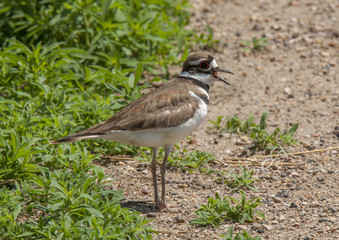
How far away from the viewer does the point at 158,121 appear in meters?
5.38

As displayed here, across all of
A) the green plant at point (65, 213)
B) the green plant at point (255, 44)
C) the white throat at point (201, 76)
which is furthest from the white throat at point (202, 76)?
the green plant at point (255, 44)

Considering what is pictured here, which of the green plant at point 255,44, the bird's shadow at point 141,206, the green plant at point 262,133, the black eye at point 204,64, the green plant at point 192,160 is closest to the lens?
the bird's shadow at point 141,206

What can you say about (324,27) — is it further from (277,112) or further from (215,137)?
(215,137)

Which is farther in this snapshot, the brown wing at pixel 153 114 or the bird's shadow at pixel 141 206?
the bird's shadow at pixel 141 206

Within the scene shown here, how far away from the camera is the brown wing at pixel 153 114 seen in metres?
5.31

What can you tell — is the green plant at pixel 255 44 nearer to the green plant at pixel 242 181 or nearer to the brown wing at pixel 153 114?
the green plant at pixel 242 181

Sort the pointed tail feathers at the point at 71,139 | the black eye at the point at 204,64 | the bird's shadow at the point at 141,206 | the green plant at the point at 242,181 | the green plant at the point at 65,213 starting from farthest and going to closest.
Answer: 1. the black eye at the point at 204,64
2. the green plant at the point at 242,181
3. the bird's shadow at the point at 141,206
4. the pointed tail feathers at the point at 71,139
5. the green plant at the point at 65,213

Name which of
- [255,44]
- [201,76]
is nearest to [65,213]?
[201,76]

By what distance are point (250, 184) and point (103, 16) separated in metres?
3.24

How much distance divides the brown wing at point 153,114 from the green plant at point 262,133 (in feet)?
4.54

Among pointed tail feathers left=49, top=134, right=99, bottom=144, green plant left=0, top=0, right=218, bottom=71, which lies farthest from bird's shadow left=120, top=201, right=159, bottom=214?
green plant left=0, top=0, right=218, bottom=71

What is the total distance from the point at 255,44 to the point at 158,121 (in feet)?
13.9

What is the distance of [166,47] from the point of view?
27.3 ft

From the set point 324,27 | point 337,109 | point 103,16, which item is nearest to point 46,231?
point 103,16
